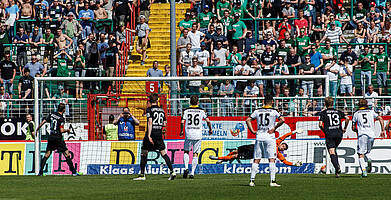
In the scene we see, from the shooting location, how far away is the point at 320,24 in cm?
2838

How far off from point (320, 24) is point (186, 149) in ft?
40.9

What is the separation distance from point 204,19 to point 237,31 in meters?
1.56

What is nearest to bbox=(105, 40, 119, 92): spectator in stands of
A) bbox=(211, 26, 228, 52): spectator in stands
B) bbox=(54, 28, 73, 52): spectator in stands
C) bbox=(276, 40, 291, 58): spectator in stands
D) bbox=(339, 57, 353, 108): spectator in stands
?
bbox=(54, 28, 73, 52): spectator in stands

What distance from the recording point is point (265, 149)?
14992mm

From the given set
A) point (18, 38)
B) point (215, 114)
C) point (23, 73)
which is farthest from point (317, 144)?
point (18, 38)

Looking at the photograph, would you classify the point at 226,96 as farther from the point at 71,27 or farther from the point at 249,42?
the point at 71,27

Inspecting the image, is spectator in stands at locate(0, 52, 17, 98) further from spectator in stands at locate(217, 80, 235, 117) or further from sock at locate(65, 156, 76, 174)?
spectator in stands at locate(217, 80, 235, 117)

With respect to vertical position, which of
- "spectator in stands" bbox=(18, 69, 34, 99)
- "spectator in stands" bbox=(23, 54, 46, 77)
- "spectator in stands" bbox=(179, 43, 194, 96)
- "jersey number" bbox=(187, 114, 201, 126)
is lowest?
"jersey number" bbox=(187, 114, 201, 126)

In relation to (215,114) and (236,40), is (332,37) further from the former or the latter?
(215,114)

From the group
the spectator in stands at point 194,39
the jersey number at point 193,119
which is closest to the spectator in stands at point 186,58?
the spectator in stands at point 194,39

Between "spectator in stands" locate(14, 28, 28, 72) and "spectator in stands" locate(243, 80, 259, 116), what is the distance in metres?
10.0

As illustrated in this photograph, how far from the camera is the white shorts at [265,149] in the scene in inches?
586

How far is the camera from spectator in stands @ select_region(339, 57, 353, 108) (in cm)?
2492

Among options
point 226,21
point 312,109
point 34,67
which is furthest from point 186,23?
point 312,109
